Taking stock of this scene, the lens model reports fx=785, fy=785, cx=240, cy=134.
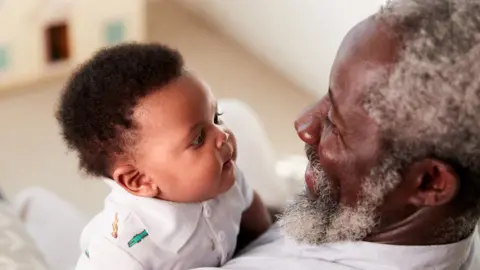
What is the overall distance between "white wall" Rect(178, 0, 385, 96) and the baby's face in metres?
0.61

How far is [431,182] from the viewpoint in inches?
36.8

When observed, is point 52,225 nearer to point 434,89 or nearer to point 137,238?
point 137,238

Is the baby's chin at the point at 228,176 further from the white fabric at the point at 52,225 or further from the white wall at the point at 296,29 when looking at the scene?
the white wall at the point at 296,29

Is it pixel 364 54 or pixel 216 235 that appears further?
pixel 216 235

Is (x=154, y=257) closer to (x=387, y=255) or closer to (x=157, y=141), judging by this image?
(x=157, y=141)

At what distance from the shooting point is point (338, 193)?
3.41 ft

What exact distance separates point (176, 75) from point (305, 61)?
3.10ft

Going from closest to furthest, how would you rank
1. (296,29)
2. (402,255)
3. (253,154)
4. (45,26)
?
(402,255)
(253,154)
(296,29)
(45,26)

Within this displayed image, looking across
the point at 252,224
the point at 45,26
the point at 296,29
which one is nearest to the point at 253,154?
the point at 252,224

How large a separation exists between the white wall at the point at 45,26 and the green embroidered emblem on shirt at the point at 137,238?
1354mm

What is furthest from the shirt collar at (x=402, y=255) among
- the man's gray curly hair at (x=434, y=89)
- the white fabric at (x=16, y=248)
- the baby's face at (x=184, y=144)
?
the white fabric at (x=16, y=248)

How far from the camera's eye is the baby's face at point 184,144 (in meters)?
1.10

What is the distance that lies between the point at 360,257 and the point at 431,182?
A: 164mm

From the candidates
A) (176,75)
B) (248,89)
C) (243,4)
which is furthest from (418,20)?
(248,89)
